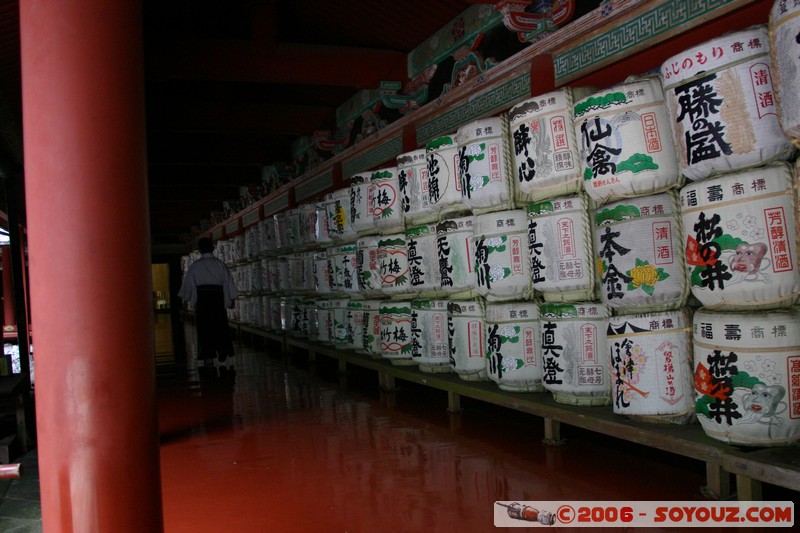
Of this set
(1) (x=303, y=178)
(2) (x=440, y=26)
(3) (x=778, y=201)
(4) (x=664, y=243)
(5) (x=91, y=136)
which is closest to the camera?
(5) (x=91, y=136)

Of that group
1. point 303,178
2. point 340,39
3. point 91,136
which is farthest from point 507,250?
point 303,178

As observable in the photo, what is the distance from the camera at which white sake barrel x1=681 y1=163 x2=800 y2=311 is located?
2.55 m

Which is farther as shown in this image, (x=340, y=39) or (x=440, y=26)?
(x=340, y=39)

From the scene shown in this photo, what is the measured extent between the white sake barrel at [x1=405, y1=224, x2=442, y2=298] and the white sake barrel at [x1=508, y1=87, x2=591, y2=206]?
1.31 metres

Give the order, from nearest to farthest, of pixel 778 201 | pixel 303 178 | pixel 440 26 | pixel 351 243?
pixel 778 201 < pixel 440 26 < pixel 351 243 < pixel 303 178

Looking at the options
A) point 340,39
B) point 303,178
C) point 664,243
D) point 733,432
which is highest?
point 340,39

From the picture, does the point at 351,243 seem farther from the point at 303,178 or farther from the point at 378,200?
the point at 303,178

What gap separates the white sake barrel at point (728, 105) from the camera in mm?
2588

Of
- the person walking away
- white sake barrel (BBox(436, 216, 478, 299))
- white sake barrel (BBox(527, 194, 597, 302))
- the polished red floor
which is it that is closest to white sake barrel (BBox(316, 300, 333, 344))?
the person walking away

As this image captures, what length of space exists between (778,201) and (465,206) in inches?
89.2

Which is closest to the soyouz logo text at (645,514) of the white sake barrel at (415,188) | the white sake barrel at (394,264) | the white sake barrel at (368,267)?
the white sake barrel at (415,188)

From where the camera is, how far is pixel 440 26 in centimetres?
610

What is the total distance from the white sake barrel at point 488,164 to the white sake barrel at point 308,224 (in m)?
3.77

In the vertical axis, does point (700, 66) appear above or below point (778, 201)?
above
